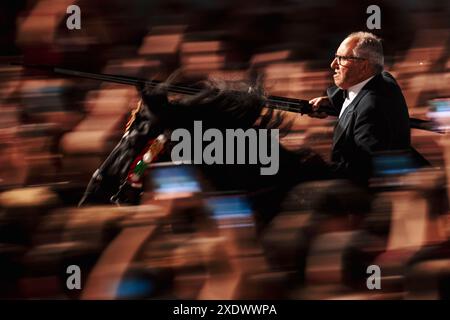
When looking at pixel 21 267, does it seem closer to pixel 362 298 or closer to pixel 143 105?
pixel 143 105

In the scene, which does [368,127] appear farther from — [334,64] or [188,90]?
[188,90]

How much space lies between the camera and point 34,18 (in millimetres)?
3346

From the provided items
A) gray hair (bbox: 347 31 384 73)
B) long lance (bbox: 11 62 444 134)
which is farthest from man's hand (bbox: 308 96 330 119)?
gray hair (bbox: 347 31 384 73)

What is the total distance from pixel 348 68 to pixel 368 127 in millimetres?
173

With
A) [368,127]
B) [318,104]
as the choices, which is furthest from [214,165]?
[368,127]

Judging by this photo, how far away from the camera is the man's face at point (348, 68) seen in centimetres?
334

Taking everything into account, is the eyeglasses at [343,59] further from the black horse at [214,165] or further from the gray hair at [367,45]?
the black horse at [214,165]

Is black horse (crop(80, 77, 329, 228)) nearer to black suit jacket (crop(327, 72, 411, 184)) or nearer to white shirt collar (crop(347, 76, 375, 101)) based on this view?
black suit jacket (crop(327, 72, 411, 184))

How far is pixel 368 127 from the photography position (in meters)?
3.33

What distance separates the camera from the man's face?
11.0 feet

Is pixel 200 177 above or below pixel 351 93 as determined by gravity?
below

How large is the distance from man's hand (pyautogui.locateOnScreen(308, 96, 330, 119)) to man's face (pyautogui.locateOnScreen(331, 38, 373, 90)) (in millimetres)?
57

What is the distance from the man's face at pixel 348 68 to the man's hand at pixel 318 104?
0.06 metres
